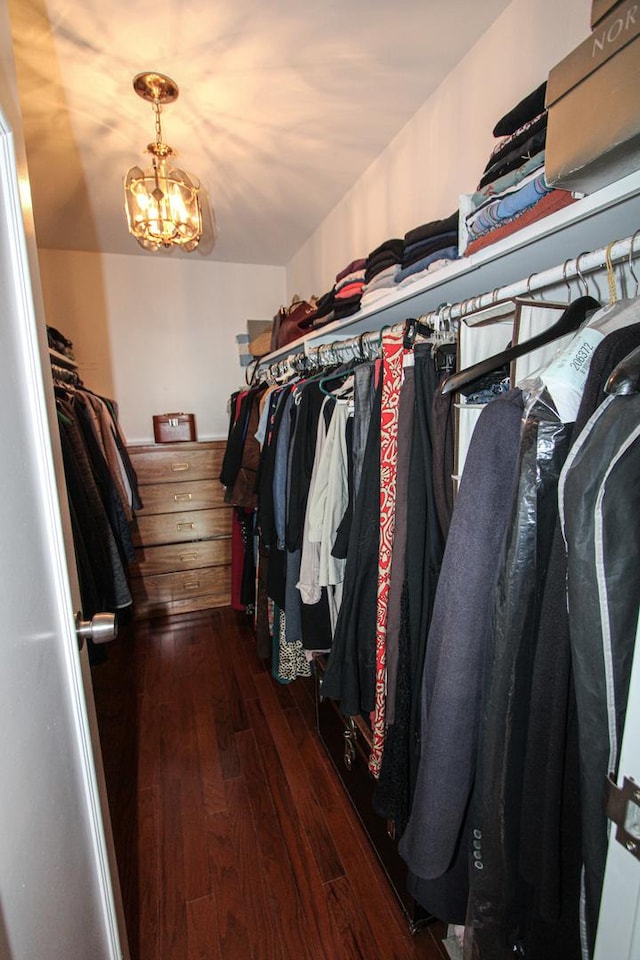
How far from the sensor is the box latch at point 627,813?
1.20ft

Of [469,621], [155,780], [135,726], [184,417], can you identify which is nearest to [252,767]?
[155,780]

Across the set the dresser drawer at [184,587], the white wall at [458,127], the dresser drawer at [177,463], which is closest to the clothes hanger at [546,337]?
the white wall at [458,127]

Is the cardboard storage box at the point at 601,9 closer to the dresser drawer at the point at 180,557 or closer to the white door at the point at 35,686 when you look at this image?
the white door at the point at 35,686

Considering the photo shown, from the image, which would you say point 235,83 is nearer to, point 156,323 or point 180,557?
point 156,323

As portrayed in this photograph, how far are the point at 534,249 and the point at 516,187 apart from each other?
119 mm

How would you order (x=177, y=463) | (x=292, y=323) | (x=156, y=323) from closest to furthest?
(x=292, y=323) < (x=177, y=463) < (x=156, y=323)

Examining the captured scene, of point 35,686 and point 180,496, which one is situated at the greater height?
point 35,686

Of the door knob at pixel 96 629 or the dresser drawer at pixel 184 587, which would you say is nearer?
the door knob at pixel 96 629

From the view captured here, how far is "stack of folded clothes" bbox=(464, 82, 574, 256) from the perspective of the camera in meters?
0.69

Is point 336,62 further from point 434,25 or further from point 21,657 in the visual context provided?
point 21,657

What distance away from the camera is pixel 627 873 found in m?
0.37

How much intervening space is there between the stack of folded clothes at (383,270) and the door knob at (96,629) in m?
1.13

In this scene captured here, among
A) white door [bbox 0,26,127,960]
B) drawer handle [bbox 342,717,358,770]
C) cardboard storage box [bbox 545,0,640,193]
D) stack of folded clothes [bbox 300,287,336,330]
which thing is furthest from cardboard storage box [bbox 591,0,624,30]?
drawer handle [bbox 342,717,358,770]

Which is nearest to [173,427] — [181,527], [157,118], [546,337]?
[181,527]
